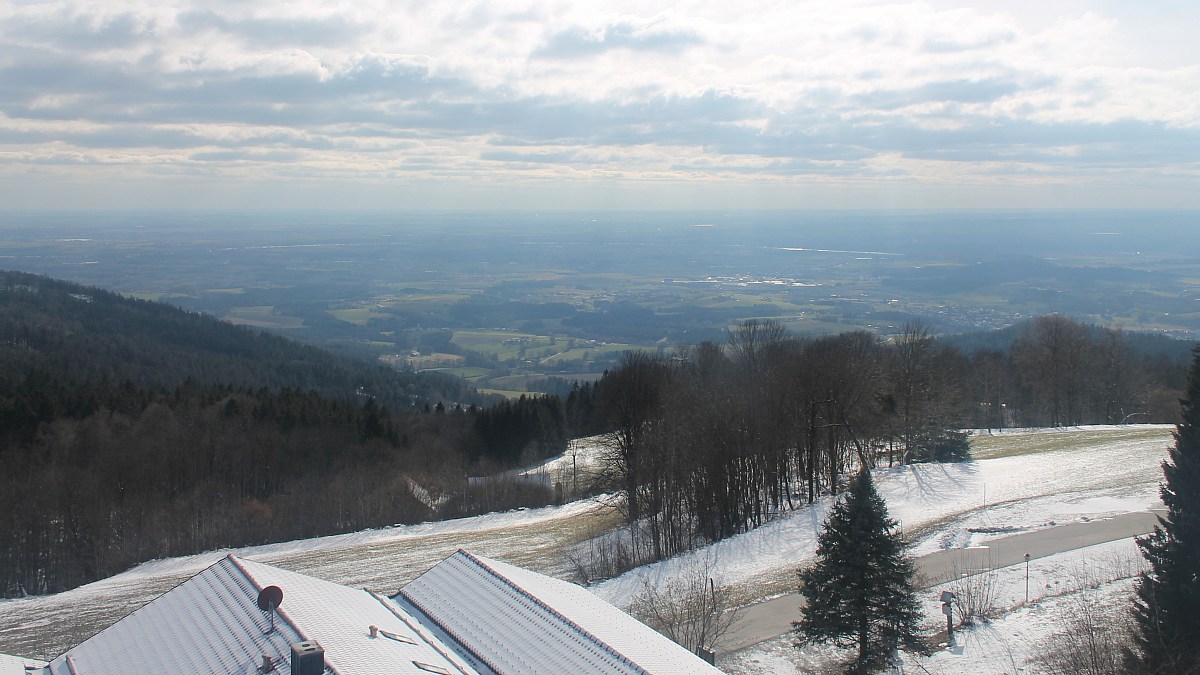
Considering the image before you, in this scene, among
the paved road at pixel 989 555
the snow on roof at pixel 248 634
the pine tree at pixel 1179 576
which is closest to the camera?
the snow on roof at pixel 248 634

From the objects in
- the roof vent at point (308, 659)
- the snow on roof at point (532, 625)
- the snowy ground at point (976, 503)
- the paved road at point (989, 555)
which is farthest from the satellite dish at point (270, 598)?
the snowy ground at point (976, 503)

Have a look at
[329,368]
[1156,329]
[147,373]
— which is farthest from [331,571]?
[1156,329]

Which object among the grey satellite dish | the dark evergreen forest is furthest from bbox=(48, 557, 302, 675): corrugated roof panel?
the dark evergreen forest

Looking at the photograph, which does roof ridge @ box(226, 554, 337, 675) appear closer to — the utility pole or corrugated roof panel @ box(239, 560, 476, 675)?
corrugated roof panel @ box(239, 560, 476, 675)

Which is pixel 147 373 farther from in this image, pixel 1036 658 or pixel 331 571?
pixel 1036 658

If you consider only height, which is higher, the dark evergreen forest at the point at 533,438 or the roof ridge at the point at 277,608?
the roof ridge at the point at 277,608

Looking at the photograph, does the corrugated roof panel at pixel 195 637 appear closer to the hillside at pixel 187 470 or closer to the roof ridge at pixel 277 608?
the roof ridge at pixel 277 608

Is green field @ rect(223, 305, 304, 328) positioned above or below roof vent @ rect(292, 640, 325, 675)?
below
